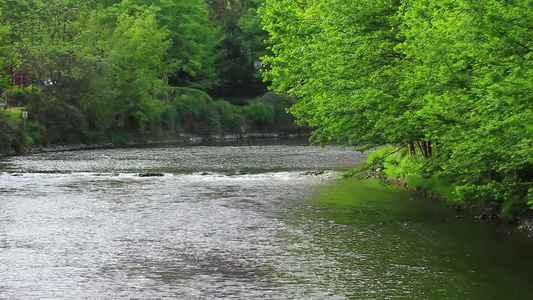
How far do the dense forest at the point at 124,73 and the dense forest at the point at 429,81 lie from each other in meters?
37.3

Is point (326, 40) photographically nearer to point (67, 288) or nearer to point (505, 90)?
point (505, 90)

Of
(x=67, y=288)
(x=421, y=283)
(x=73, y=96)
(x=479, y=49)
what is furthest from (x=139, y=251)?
(x=73, y=96)

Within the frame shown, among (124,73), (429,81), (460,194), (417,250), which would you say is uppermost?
(124,73)

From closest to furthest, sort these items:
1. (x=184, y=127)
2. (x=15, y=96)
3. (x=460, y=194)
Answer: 1. (x=460, y=194)
2. (x=15, y=96)
3. (x=184, y=127)

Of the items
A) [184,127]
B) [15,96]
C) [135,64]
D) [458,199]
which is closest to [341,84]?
[458,199]

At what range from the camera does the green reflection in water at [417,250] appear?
20328 millimetres

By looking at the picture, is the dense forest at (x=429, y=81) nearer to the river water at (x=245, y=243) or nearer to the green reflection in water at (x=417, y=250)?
the green reflection in water at (x=417, y=250)

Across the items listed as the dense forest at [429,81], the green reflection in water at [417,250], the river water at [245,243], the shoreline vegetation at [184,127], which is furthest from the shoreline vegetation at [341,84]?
the river water at [245,243]

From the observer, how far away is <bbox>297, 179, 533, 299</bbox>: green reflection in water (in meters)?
Result: 20.3

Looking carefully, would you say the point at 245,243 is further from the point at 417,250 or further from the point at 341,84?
the point at 341,84

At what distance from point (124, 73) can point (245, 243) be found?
206ft

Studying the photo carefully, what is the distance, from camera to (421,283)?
68.2 ft

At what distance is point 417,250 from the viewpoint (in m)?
25.1

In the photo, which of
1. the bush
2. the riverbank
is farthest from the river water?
the bush
